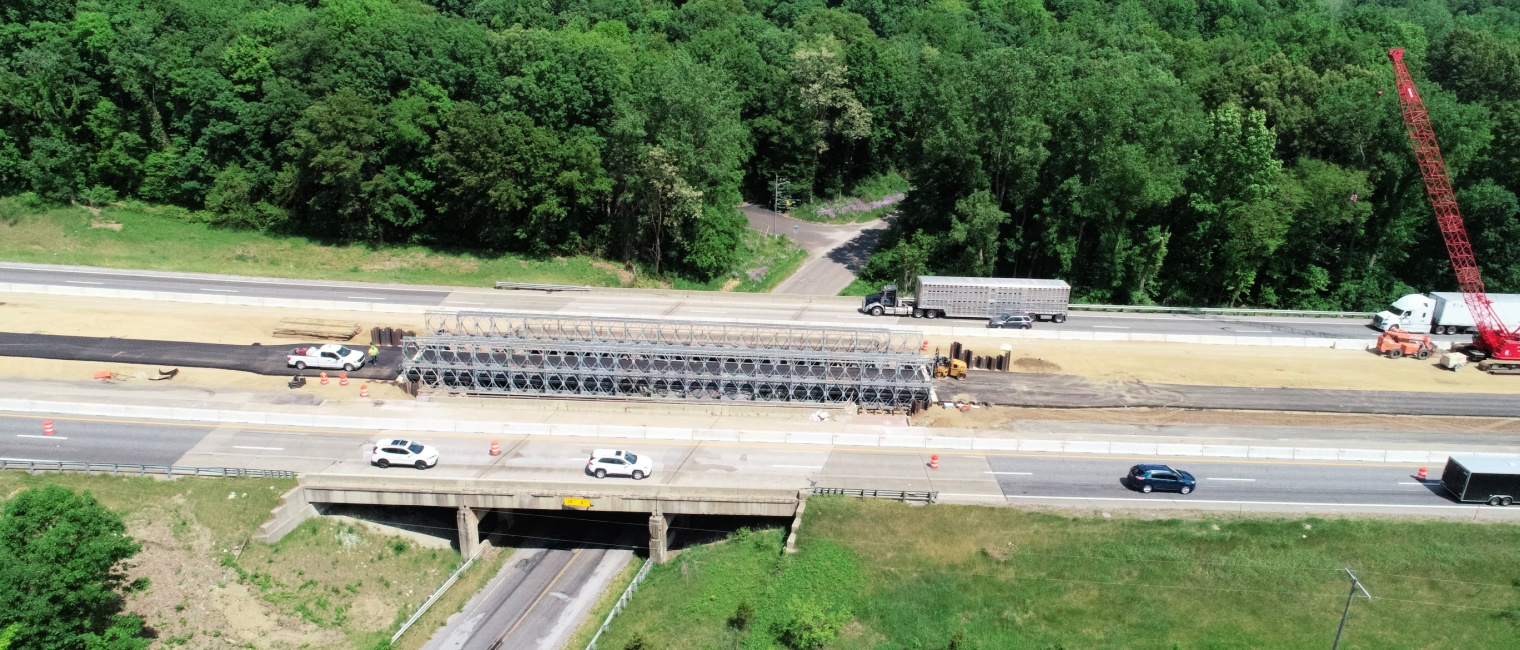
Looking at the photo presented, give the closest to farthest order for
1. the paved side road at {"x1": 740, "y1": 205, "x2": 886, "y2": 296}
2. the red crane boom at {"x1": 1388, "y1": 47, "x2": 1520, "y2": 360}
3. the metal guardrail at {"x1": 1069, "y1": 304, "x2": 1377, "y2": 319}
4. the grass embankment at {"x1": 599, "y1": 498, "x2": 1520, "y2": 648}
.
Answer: the grass embankment at {"x1": 599, "y1": 498, "x2": 1520, "y2": 648}, the red crane boom at {"x1": 1388, "y1": 47, "x2": 1520, "y2": 360}, the metal guardrail at {"x1": 1069, "y1": 304, "x2": 1377, "y2": 319}, the paved side road at {"x1": 740, "y1": 205, "x2": 886, "y2": 296}

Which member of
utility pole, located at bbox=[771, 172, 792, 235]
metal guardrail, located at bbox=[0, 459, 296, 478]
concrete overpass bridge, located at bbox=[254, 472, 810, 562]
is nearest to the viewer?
concrete overpass bridge, located at bbox=[254, 472, 810, 562]

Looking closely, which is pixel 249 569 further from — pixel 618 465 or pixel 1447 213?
pixel 1447 213

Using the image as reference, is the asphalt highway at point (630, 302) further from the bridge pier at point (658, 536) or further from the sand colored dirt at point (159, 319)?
the bridge pier at point (658, 536)

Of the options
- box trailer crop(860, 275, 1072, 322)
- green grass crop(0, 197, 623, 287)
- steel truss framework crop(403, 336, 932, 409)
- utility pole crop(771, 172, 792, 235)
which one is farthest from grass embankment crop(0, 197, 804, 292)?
steel truss framework crop(403, 336, 932, 409)

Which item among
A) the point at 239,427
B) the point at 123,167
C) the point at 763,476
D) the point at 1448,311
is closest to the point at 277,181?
the point at 123,167

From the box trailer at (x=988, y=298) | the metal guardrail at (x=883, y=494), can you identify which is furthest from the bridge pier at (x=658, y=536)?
the box trailer at (x=988, y=298)

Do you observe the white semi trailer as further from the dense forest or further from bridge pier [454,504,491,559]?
bridge pier [454,504,491,559]

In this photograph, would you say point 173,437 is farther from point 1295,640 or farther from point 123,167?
point 1295,640
